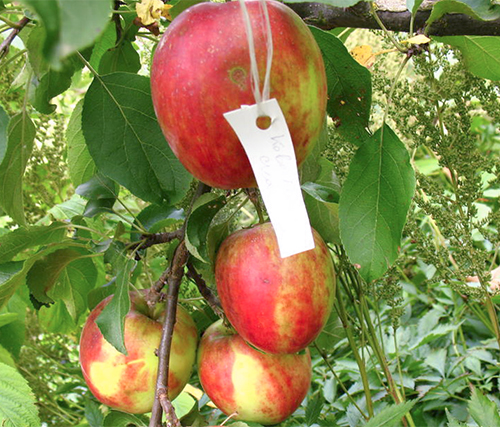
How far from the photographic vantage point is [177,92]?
443mm

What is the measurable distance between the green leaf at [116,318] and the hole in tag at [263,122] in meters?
0.27

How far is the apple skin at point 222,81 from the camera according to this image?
0.43 m

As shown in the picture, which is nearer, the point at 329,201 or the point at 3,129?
the point at 3,129

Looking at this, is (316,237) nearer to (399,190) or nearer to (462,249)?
(399,190)

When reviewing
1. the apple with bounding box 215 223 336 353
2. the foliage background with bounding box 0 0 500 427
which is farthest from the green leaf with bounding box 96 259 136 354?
the apple with bounding box 215 223 336 353

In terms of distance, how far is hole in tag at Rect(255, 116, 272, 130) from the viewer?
427mm

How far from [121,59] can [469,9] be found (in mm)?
476

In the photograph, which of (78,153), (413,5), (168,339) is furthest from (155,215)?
(413,5)

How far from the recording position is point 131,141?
667 mm

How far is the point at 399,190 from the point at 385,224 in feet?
0.13

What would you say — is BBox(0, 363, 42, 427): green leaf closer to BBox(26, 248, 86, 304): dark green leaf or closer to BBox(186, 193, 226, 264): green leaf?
BBox(26, 248, 86, 304): dark green leaf

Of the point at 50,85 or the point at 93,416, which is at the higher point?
the point at 50,85

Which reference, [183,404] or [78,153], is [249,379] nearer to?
[183,404]

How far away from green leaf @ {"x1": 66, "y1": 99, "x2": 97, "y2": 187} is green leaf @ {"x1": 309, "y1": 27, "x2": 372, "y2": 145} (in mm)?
406
